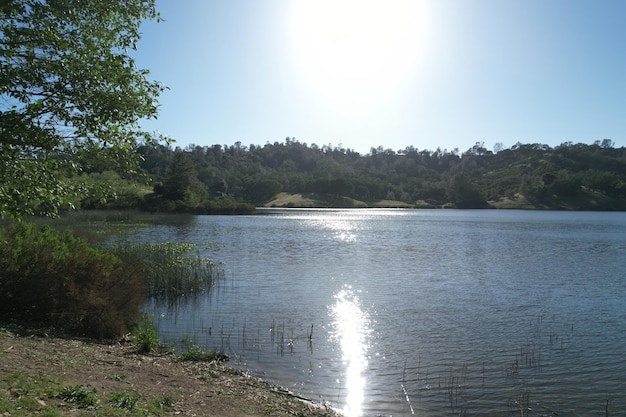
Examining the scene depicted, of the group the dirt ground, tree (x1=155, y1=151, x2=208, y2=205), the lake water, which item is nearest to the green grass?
the dirt ground

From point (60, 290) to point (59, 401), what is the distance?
7.07 metres

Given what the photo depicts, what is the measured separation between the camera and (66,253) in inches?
576

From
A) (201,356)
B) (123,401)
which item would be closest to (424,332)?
(201,356)

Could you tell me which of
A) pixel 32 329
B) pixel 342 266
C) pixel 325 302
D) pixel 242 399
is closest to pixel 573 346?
pixel 325 302

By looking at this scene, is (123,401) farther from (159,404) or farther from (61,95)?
(61,95)

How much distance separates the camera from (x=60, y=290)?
45.6 ft

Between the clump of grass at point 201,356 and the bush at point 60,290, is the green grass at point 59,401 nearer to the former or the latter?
the clump of grass at point 201,356

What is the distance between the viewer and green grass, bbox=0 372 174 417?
7.07 metres

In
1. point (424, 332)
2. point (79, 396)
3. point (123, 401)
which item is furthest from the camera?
point (424, 332)

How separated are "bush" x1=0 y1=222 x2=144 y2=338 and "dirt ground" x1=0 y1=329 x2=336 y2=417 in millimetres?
1331

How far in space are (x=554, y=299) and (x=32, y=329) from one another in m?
22.8

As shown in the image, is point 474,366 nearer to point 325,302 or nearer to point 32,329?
point 325,302

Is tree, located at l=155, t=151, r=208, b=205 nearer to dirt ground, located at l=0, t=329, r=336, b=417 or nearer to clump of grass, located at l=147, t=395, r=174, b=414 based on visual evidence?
dirt ground, located at l=0, t=329, r=336, b=417

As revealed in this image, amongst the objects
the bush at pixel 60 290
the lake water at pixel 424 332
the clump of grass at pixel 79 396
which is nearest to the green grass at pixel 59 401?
the clump of grass at pixel 79 396
